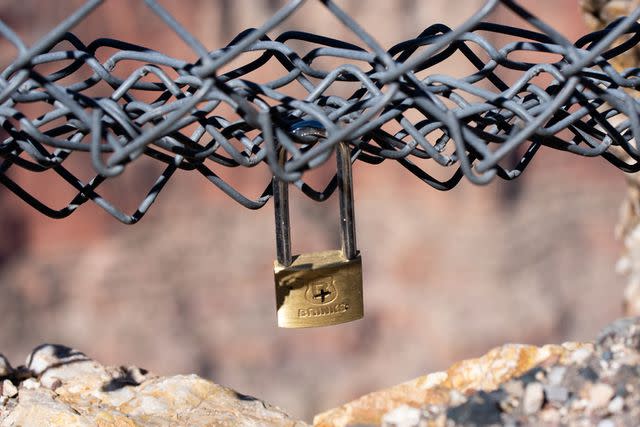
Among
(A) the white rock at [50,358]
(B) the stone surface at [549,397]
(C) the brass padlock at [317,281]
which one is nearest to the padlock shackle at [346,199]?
(C) the brass padlock at [317,281]

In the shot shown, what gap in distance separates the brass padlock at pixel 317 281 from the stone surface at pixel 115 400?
0.38ft

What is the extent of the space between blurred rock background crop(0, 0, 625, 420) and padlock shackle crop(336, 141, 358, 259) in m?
2.51

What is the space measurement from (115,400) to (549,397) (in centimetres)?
32

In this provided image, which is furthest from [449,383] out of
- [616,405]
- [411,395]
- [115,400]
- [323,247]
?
[323,247]

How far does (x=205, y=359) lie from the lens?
3385 millimetres

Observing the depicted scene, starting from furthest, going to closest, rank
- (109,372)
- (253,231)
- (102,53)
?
(253,231)
(102,53)
(109,372)

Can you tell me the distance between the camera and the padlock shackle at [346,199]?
20.4 inches

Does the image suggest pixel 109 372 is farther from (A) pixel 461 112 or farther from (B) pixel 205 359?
(B) pixel 205 359

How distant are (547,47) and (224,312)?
291 cm

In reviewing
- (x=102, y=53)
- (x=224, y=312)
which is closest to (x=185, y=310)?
(x=224, y=312)

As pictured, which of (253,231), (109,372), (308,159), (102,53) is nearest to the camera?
(308,159)

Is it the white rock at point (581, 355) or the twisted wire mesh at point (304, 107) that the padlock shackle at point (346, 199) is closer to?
the twisted wire mesh at point (304, 107)

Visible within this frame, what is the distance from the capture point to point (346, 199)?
1.75 feet

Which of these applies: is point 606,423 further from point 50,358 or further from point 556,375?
point 50,358
